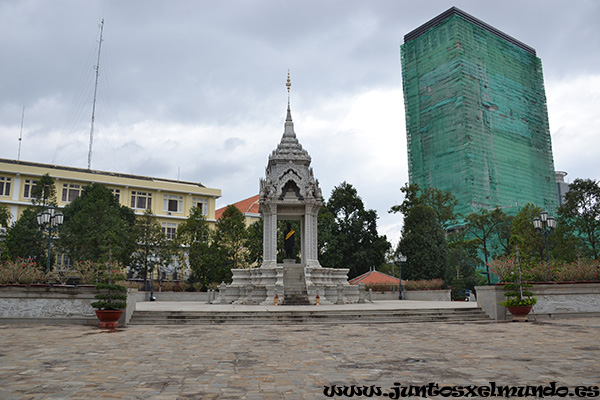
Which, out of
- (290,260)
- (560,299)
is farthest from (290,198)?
(560,299)

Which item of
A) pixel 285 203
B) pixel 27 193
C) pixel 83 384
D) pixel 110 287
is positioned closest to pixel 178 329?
pixel 110 287

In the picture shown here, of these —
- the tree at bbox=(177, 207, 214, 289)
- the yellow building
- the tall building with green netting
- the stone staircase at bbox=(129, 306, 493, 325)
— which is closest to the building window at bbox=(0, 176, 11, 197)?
the yellow building

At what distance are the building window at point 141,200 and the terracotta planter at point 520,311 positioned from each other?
4687 centimetres

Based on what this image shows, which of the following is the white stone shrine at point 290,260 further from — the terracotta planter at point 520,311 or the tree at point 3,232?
the tree at point 3,232

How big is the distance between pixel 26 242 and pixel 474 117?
201 ft

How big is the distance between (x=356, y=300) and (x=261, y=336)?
562 inches

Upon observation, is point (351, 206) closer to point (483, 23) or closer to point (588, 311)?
point (588, 311)

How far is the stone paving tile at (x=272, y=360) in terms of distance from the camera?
21.1ft

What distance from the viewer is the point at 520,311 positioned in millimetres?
15992

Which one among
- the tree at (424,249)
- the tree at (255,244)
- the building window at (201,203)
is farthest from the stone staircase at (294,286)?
the building window at (201,203)

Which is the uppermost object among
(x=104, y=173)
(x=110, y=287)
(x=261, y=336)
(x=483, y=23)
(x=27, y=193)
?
(x=483, y=23)

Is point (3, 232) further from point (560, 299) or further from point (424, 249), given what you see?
point (560, 299)

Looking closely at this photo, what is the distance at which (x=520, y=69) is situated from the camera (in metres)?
82.9

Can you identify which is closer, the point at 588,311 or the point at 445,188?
the point at 588,311
